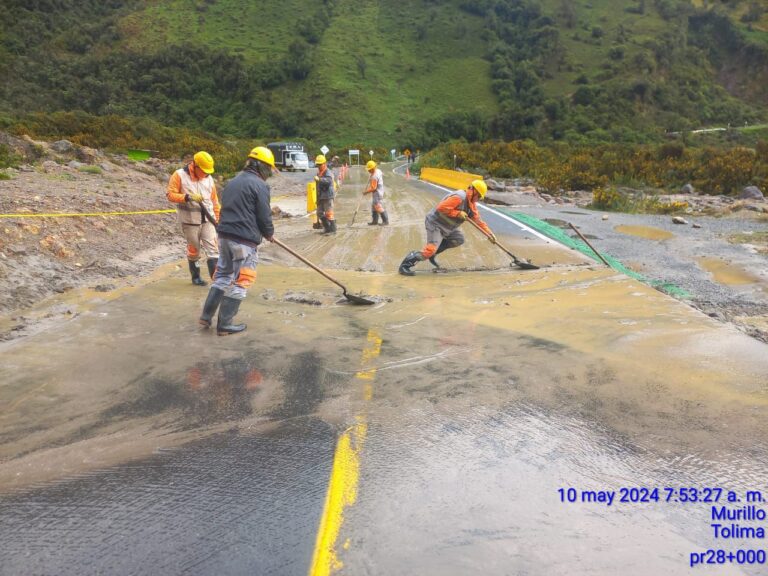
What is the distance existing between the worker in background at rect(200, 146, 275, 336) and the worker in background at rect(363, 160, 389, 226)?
7263mm

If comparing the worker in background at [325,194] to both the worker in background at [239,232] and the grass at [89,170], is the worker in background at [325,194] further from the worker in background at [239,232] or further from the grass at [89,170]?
the grass at [89,170]

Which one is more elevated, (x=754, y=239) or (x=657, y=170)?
(x=657, y=170)

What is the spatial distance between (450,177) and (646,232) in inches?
540

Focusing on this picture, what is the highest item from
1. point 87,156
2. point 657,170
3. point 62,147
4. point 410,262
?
point 62,147

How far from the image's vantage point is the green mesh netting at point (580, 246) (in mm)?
7284

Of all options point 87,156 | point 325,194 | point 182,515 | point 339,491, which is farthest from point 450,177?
point 182,515

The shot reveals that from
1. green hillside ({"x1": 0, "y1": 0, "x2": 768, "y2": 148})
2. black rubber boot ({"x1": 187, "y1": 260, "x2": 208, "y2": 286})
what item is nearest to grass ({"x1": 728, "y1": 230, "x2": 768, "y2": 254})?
black rubber boot ({"x1": 187, "y1": 260, "x2": 208, "y2": 286})

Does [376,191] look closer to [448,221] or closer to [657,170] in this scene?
[448,221]

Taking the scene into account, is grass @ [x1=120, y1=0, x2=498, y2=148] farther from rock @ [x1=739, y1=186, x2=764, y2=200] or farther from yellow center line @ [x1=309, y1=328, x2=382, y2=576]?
yellow center line @ [x1=309, y1=328, x2=382, y2=576]

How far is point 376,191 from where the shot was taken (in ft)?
41.9

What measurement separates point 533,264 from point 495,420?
547 centimetres

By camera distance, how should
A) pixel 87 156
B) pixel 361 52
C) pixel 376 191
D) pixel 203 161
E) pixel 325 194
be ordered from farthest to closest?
1. pixel 361 52
2. pixel 87 156
3. pixel 376 191
4. pixel 325 194
5. pixel 203 161

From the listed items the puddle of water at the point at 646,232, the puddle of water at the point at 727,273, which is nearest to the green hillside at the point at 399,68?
the puddle of water at the point at 646,232

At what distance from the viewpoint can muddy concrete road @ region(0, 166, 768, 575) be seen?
234cm
